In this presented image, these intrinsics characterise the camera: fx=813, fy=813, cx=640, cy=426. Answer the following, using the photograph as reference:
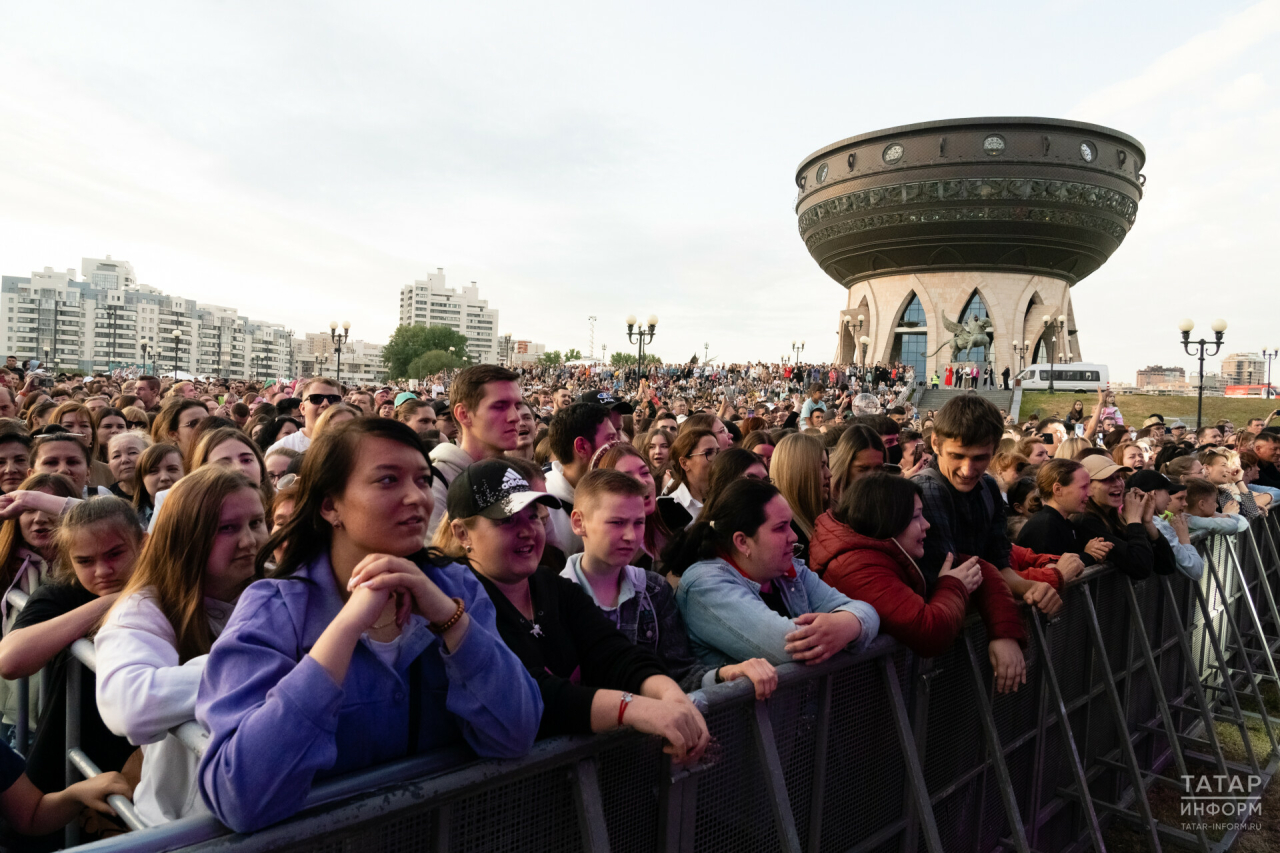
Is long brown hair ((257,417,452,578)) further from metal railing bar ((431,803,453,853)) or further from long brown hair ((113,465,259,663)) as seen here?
long brown hair ((113,465,259,663))

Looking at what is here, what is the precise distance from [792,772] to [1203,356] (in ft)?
98.9

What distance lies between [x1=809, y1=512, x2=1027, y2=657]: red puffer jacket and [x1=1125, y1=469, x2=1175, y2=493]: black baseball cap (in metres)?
2.35

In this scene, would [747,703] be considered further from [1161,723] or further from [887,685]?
[1161,723]

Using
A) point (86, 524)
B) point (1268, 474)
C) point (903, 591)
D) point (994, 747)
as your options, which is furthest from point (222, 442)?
point (1268, 474)

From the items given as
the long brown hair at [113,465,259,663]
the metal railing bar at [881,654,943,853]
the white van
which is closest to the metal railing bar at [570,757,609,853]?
the long brown hair at [113,465,259,663]

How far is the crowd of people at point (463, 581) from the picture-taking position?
181 centimetres

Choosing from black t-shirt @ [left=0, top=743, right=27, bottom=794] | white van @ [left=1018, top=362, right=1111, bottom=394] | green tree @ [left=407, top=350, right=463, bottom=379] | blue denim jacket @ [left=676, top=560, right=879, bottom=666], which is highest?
green tree @ [left=407, top=350, right=463, bottom=379]

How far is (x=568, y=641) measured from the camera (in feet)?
8.25

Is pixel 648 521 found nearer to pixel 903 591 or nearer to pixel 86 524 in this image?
pixel 903 591

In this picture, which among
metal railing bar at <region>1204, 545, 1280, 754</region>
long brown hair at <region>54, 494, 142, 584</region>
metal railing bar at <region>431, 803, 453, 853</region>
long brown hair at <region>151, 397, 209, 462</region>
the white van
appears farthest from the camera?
the white van

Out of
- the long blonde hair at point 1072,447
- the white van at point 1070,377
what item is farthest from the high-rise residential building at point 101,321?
the long blonde hair at point 1072,447

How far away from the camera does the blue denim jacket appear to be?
2855 mm

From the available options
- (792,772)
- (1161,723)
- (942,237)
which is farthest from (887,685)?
(942,237)

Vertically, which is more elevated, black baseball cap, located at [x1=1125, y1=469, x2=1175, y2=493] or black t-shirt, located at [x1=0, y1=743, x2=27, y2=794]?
black baseball cap, located at [x1=1125, y1=469, x2=1175, y2=493]
